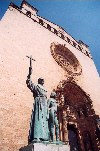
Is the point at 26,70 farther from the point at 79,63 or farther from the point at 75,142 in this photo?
the point at 79,63

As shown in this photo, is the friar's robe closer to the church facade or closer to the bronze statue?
the bronze statue

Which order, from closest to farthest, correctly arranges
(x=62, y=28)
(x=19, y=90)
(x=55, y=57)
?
(x=19, y=90)
(x=55, y=57)
(x=62, y=28)

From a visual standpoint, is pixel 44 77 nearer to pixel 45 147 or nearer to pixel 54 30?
pixel 54 30

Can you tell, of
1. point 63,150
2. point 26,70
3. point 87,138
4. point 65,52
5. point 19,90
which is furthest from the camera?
point 65,52

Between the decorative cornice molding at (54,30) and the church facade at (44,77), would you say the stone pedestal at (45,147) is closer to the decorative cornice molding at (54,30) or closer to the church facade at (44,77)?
the church facade at (44,77)

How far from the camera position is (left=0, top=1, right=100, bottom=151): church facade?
24.2 ft

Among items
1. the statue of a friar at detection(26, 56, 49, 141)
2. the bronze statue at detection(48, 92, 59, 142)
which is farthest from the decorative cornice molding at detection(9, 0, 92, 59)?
the bronze statue at detection(48, 92, 59, 142)

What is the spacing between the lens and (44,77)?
1004 centimetres

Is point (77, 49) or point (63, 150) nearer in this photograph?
point (63, 150)

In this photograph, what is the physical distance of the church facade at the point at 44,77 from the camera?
7391 mm

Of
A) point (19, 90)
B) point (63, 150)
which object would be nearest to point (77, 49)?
point (19, 90)

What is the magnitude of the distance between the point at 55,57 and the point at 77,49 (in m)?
4.42

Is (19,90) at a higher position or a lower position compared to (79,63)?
lower

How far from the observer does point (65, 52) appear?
14.3 meters
